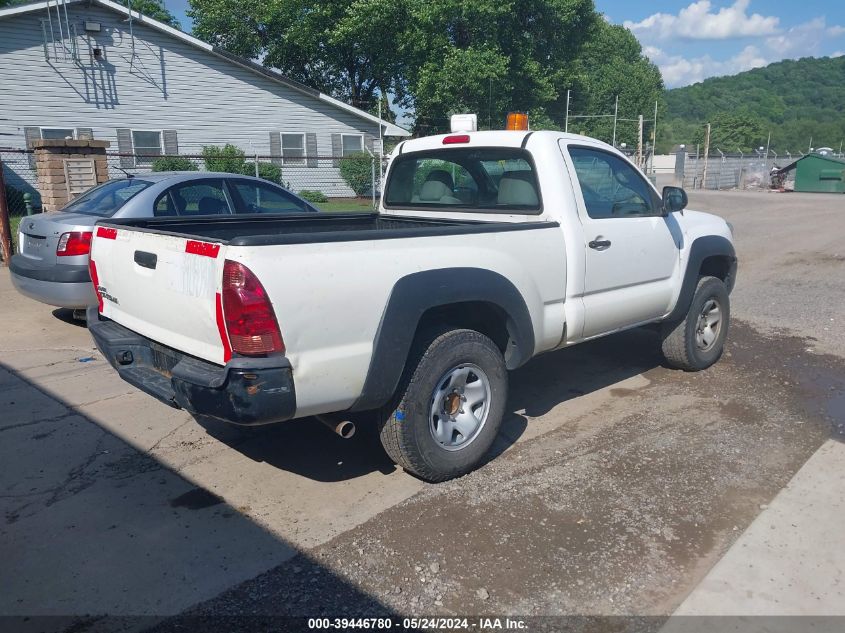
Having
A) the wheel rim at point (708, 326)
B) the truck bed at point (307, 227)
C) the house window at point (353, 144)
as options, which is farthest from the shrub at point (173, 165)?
the wheel rim at point (708, 326)

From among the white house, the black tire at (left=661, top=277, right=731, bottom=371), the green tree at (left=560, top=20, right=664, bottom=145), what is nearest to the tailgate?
the black tire at (left=661, top=277, right=731, bottom=371)

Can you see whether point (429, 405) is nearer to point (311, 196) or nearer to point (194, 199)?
point (194, 199)

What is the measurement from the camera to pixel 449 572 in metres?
3.07

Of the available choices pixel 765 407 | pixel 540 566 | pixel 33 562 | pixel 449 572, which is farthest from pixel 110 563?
pixel 765 407

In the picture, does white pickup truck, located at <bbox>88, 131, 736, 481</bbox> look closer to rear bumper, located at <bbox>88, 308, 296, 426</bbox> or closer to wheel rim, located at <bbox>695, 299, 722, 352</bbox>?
rear bumper, located at <bbox>88, 308, 296, 426</bbox>

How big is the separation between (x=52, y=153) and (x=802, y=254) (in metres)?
13.1

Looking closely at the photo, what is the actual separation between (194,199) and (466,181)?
3480mm

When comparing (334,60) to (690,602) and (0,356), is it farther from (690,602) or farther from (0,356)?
(690,602)

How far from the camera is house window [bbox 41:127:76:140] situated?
1808 centimetres

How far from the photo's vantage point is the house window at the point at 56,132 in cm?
1808

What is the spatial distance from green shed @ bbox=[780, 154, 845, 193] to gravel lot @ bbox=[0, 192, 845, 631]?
34292mm

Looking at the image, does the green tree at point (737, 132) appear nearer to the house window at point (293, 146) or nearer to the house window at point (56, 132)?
the house window at point (293, 146)

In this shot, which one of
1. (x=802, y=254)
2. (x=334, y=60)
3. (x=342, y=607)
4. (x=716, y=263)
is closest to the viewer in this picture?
(x=342, y=607)

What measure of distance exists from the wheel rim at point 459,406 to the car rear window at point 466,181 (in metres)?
1.26
